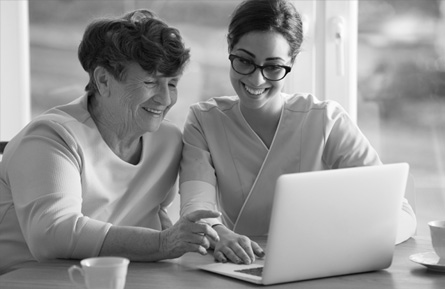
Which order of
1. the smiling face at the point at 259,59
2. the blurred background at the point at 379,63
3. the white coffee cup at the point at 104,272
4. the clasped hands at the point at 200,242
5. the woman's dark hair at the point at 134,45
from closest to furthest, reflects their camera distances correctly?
the white coffee cup at the point at 104,272, the clasped hands at the point at 200,242, the woman's dark hair at the point at 134,45, the smiling face at the point at 259,59, the blurred background at the point at 379,63

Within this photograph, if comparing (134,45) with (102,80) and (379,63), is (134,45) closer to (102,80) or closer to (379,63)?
(102,80)

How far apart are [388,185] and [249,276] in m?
0.35

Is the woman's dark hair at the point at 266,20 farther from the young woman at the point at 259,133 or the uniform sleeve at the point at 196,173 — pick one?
the uniform sleeve at the point at 196,173

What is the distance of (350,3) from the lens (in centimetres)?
305

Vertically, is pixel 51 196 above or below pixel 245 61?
below

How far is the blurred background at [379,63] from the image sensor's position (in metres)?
3.08

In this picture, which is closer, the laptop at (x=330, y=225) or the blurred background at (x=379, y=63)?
the laptop at (x=330, y=225)

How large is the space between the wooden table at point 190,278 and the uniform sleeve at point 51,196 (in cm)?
5

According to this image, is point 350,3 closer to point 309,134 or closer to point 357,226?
point 309,134

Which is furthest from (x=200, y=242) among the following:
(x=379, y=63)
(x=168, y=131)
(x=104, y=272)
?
(x=379, y=63)

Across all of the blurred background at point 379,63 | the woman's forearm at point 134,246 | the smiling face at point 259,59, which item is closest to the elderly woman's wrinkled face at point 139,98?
the smiling face at point 259,59

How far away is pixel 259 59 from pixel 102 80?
43cm

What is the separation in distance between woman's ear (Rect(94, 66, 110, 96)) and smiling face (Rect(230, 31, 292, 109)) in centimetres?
36

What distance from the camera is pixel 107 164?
1910 mm
